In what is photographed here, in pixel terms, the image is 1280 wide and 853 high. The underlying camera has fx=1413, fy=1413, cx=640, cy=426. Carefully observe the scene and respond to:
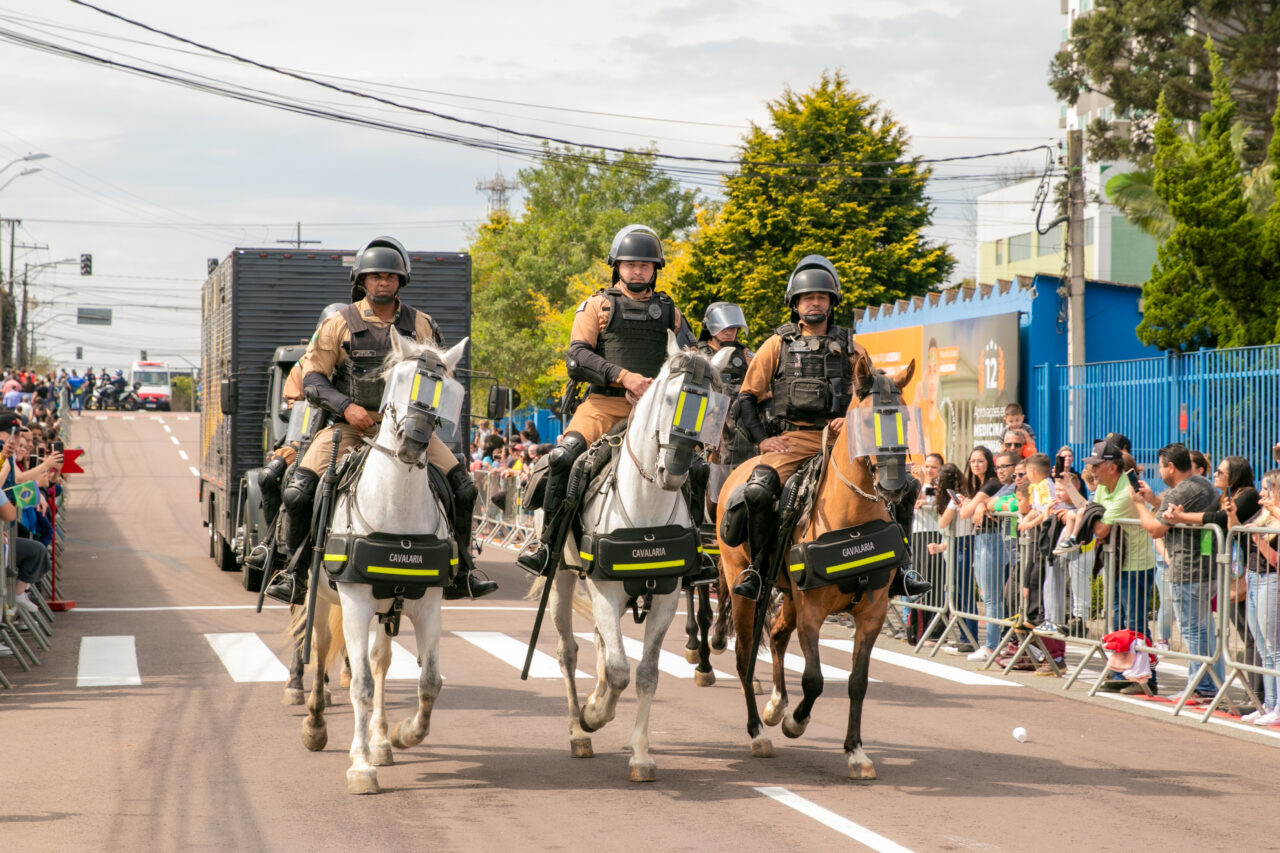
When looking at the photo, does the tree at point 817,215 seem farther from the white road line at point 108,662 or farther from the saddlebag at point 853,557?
the saddlebag at point 853,557

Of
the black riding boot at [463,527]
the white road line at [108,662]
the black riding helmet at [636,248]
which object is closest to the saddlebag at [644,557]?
the black riding boot at [463,527]

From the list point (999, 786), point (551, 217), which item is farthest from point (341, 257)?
point (551, 217)

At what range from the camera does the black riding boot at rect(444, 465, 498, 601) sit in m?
8.48

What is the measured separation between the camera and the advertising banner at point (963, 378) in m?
23.7

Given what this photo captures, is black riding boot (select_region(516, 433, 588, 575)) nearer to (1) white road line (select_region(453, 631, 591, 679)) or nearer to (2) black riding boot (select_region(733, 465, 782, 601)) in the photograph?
(2) black riding boot (select_region(733, 465, 782, 601))

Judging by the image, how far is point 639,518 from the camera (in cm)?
805

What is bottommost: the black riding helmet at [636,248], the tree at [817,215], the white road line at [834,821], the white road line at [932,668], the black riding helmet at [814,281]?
the white road line at [932,668]

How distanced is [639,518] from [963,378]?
1810 cm

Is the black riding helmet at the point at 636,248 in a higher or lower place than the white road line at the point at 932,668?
higher

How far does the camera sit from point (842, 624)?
55.0 ft

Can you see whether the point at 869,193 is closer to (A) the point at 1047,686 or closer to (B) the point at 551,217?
(B) the point at 551,217

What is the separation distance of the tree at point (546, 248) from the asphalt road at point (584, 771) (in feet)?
136

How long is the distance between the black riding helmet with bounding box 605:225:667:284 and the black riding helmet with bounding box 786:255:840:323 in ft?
2.74

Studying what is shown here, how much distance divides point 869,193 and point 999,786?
36.9m
